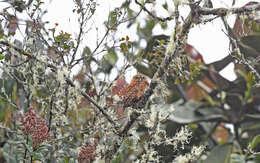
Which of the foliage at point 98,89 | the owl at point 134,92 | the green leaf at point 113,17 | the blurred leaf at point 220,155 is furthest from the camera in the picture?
the blurred leaf at point 220,155

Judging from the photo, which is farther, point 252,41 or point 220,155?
point 252,41

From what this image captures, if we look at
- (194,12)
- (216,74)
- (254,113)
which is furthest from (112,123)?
(254,113)

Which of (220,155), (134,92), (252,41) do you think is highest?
(252,41)

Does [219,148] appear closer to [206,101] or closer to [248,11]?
[206,101]

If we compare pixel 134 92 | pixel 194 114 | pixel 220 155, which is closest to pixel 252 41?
pixel 194 114

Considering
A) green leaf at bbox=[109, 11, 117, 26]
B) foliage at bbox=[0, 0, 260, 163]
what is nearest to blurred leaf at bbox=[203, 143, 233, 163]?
foliage at bbox=[0, 0, 260, 163]

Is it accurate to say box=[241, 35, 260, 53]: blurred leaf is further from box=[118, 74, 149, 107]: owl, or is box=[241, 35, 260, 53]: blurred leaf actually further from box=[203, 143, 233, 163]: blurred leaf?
box=[118, 74, 149, 107]: owl

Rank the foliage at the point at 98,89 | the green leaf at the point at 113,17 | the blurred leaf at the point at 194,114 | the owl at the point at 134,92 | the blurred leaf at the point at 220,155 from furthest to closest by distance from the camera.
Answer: the blurred leaf at the point at 194,114 → the blurred leaf at the point at 220,155 → the green leaf at the point at 113,17 → the owl at the point at 134,92 → the foliage at the point at 98,89

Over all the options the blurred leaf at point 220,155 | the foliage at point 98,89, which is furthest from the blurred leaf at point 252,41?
the foliage at point 98,89

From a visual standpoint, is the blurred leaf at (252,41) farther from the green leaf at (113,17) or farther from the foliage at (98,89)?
the green leaf at (113,17)

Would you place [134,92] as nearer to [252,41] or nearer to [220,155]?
[220,155]

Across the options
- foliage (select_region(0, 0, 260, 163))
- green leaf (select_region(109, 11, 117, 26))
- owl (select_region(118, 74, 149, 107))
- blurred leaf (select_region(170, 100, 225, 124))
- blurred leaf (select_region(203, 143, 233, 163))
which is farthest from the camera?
blurred leaf (select_region(170, 100, 225, 124))

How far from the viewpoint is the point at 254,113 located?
8.17 feet

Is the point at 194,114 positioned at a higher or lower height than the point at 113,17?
lower
